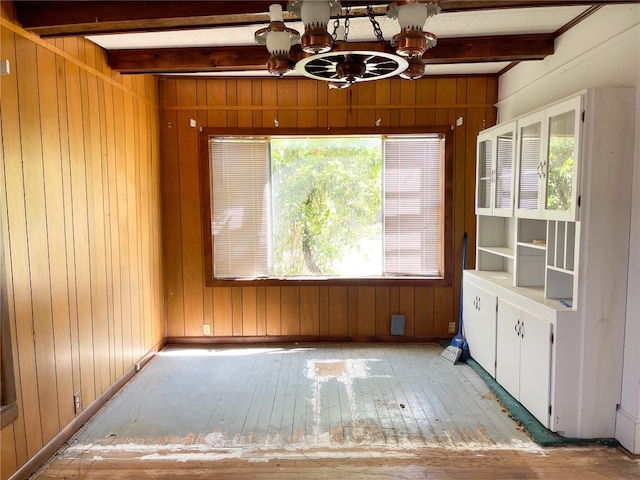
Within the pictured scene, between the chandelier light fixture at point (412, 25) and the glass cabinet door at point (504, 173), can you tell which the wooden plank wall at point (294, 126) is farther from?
the chandelier light fixture at point (412, 25)

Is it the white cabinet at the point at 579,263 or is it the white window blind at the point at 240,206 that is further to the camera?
the white window blind at the point at 240,206

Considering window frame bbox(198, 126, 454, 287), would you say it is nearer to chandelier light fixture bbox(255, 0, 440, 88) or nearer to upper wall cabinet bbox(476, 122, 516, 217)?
upper wall cabinet bbox(476, 122, 516, 217)

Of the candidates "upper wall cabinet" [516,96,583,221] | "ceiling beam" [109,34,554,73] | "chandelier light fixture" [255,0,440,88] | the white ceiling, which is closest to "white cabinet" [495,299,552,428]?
"upper wall cabinet" [516,96,583,221]

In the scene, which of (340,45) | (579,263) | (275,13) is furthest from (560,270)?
(275,13)

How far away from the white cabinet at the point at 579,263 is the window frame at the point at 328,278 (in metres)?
1.31

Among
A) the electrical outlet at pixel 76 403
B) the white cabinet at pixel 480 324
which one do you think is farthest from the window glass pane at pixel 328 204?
the electrical outlet at pixel 76 403

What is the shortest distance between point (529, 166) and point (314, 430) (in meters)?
2.36

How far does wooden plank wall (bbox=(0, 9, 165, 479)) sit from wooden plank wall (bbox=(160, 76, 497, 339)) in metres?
0.42

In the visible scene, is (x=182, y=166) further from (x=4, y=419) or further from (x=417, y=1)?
(x=417, y=1)

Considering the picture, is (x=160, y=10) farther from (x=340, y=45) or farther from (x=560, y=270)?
(x=560, y=270)

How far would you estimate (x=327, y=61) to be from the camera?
1.99 meters

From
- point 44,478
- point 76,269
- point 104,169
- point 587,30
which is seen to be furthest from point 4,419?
point 587,30

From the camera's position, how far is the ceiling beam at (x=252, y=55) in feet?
10.4

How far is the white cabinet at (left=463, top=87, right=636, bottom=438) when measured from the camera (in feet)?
7.78
